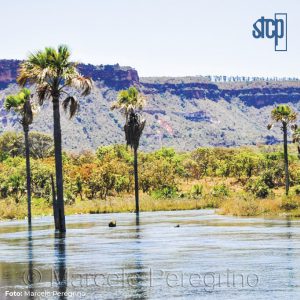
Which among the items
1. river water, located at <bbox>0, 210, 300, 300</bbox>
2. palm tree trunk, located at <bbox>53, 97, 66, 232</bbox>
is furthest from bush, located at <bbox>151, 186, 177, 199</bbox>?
river water, located at <bbox>0, 210, 300, 300</bbox>

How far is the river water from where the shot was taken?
21.4m

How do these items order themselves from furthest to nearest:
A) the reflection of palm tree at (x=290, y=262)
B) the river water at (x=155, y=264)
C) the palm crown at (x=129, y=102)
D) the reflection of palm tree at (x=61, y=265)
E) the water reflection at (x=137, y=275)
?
the palm crown at (x=129, y=102), the reflection of palm tree at (x=290, y=262), the reflection of palm tree at (x=61, y=265), the river water at (x=155, y=264), the water reflection at (x=137, y=275)

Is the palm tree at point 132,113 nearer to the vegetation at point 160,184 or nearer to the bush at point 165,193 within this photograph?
the vegetation at point 160,184

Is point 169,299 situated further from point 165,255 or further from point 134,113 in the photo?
point 134,113

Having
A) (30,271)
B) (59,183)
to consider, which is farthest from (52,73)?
(30,271)

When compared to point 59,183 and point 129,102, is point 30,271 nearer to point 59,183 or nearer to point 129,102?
point 59,183

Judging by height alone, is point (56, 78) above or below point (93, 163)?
above

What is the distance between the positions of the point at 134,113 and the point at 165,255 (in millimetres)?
54687

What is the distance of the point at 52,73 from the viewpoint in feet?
164

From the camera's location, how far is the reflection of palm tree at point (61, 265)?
875 inches

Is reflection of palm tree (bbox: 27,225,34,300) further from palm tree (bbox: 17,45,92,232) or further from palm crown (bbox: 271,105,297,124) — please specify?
palm crown (bbox: 271,105,297,124)

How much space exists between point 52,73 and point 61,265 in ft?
74.1

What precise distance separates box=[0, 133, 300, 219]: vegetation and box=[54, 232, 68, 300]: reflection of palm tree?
26.1 metres

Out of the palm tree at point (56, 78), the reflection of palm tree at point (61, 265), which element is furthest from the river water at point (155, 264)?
the palm tree at point (56, 78)
